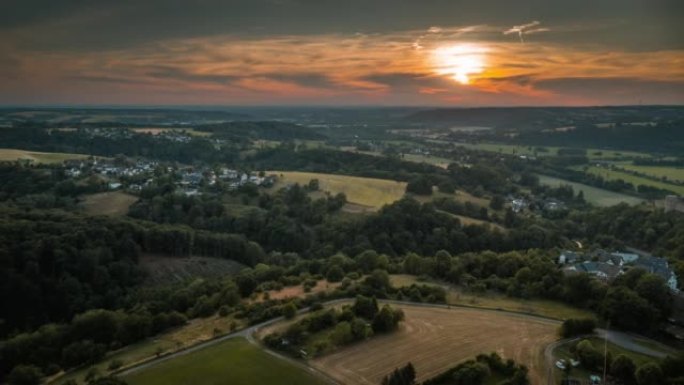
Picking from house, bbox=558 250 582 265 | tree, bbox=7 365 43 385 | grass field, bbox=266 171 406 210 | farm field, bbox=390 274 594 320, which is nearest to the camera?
tree, bbox=7 365 43 385

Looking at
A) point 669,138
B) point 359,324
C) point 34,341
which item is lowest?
point 34,341

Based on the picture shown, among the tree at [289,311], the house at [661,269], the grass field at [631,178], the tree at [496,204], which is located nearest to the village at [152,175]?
the tree at [496,204]

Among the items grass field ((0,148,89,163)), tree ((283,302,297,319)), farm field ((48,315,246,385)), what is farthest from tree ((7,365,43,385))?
grass field ((0,148,89,163))

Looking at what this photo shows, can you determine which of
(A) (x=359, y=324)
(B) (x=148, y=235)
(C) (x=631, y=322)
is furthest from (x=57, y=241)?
(C) (x=631, y=322)

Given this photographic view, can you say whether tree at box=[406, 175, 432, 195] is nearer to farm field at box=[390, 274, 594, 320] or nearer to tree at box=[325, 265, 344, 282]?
tree at box=[325, 265, 344, 282]

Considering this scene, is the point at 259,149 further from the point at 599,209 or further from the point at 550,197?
the point at 599,209

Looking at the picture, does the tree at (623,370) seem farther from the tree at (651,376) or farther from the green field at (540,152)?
the green field at (540,152)
